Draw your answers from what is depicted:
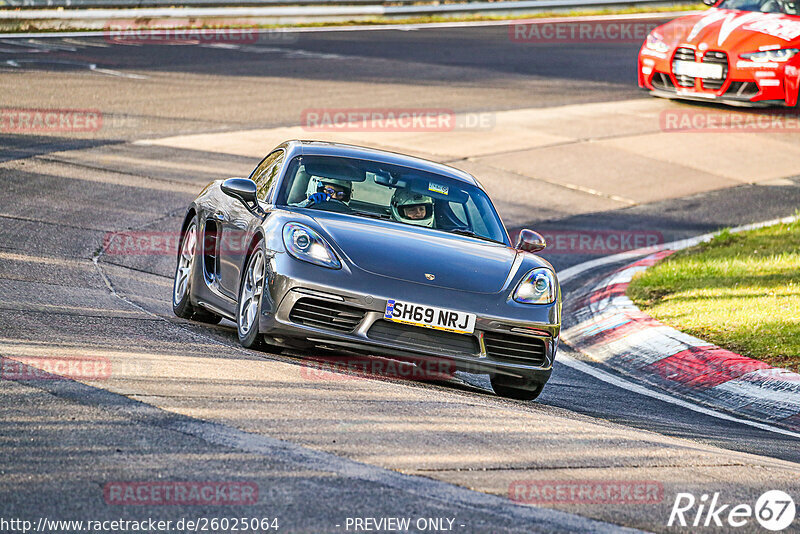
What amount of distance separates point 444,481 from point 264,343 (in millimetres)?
2522

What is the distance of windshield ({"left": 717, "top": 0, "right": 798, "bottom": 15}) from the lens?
1948cm

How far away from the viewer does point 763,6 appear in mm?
19750

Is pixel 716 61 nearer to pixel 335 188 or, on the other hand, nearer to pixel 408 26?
pixel 408 26

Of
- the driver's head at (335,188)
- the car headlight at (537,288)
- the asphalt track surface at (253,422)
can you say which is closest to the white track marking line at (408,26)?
the asphalt track surface at (253,422)

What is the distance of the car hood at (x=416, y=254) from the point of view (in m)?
7.18

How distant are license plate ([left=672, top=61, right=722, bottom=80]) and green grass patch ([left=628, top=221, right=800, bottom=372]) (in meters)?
5.86

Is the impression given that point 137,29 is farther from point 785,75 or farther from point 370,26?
point 785,75

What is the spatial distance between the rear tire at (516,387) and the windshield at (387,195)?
1130mm

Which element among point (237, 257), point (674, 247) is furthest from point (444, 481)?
point (674, 247)

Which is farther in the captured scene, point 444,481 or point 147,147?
point 147,147

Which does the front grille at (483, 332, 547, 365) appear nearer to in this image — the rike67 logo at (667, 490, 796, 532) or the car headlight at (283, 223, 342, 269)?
the car headlight at (283, 223, 342, 269)

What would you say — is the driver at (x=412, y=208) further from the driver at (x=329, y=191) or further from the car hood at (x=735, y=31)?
the car hood at (x=735, y=31)

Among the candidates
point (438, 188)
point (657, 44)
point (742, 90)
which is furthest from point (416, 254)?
point (657, 44)

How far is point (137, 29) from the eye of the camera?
80.6 ft
